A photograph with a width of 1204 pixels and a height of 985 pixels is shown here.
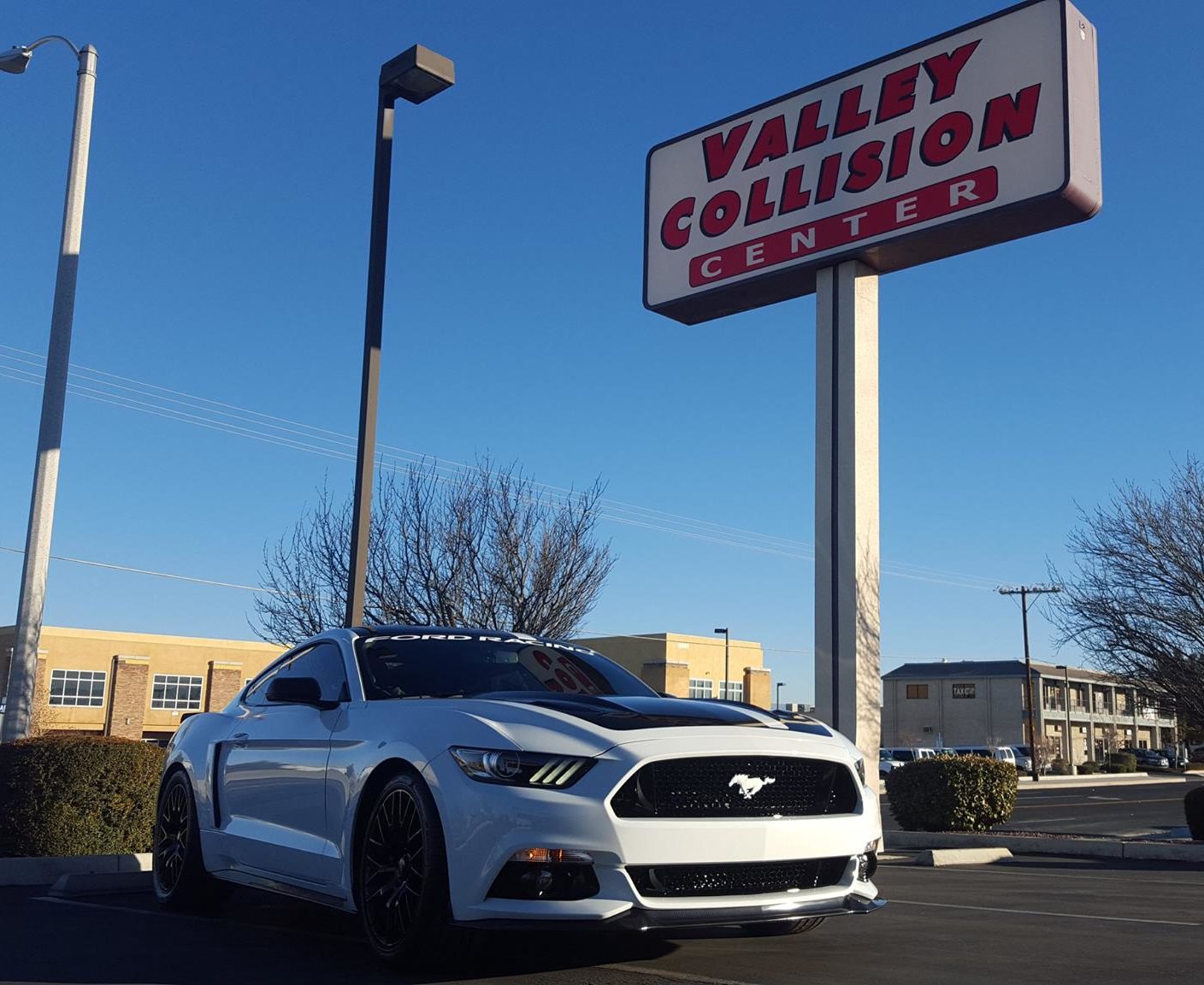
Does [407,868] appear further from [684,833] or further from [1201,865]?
[1201,865]

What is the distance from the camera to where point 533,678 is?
21.6 ft

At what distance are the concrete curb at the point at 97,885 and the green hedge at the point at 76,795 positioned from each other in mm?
1350

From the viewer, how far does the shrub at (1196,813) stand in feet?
58.7

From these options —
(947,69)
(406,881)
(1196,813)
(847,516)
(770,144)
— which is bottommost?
(1196,813)

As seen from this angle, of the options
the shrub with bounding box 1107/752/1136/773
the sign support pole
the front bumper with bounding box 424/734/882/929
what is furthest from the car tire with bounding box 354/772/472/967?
the shrub with bounding box 1107/752/1136/773

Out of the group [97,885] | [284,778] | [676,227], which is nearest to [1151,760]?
[676,227]

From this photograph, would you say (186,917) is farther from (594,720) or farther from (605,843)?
(605,843)

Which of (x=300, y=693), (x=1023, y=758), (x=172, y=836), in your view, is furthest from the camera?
(x=1023, y=758)

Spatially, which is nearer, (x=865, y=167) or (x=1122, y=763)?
(x=865, y=167)

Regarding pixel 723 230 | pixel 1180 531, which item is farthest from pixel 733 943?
pixel 1180 531

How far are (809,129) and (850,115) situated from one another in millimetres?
599

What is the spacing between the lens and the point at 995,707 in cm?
9950

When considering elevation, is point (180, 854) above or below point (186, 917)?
above

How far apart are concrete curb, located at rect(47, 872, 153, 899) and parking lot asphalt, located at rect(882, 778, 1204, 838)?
12561 millimetres
